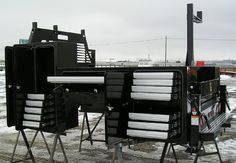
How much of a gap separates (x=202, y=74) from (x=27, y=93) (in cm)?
278

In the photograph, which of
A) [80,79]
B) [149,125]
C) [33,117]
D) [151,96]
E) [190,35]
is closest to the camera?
[151,96]

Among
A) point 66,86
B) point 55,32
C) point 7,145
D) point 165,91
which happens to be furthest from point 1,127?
point 165,91

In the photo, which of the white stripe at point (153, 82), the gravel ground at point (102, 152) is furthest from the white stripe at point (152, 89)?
the gravel ground at point (102, 152)

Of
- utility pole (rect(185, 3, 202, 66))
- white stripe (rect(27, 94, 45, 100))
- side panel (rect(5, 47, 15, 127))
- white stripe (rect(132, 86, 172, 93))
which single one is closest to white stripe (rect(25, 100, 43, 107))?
white stripe (rect(27, 94, 45, 100))

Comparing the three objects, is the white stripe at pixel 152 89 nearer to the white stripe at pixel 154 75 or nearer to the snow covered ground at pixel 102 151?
the white stripe at pixel 154 75

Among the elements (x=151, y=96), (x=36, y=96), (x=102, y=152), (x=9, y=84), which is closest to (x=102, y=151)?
(x=102, y=152)

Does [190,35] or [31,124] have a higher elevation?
[190,35]

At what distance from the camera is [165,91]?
3424 mm

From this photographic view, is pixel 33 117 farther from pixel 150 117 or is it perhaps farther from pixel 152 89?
pixel 152 89

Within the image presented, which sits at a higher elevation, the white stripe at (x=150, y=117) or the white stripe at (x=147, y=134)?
the white stripe at (x=150, y=117)

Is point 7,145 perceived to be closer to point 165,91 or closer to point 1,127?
point 1,127

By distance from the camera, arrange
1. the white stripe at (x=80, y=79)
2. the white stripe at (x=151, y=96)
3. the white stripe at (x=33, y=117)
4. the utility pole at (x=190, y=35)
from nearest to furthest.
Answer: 1. the white stripe at (x=151, y=96)
2. the white stripe at (x=80, y=79)
3. the white stripe at (x=33, y=117)
4. the utility pole at (x=190, y=35)

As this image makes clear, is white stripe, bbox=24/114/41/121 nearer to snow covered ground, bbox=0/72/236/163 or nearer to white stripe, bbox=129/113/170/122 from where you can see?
snow covered ground, bbox=0/72/236/163

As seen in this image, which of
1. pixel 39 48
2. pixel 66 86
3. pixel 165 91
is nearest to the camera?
pixel 165 91
